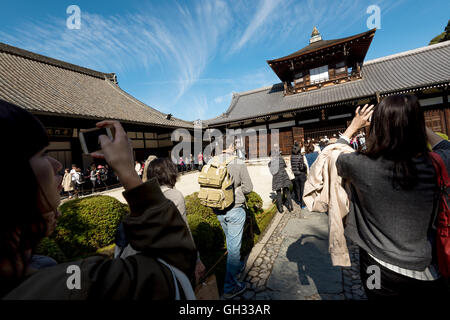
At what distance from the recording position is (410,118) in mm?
1109

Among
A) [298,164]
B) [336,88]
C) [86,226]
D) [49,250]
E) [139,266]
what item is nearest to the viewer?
[139,266]

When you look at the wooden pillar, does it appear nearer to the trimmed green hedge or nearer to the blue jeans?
the blue jeans

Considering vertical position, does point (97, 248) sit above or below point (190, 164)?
below

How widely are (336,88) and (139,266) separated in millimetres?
16629

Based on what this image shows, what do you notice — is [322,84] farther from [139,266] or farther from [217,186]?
[139,266]

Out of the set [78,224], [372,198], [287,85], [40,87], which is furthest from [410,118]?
[287,85]

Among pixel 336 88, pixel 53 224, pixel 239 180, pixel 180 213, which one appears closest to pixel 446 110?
pixel 336 88

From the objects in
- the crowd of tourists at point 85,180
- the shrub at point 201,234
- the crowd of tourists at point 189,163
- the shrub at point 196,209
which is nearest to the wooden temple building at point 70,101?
the crowd of tourists at point 85,180

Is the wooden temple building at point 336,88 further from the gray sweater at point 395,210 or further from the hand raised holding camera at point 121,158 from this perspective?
the hand raised holding camera at point 121,158

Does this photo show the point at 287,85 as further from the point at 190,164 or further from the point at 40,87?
the point at 40,87

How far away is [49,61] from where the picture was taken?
12.4 meters

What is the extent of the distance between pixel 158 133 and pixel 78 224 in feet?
39.4
